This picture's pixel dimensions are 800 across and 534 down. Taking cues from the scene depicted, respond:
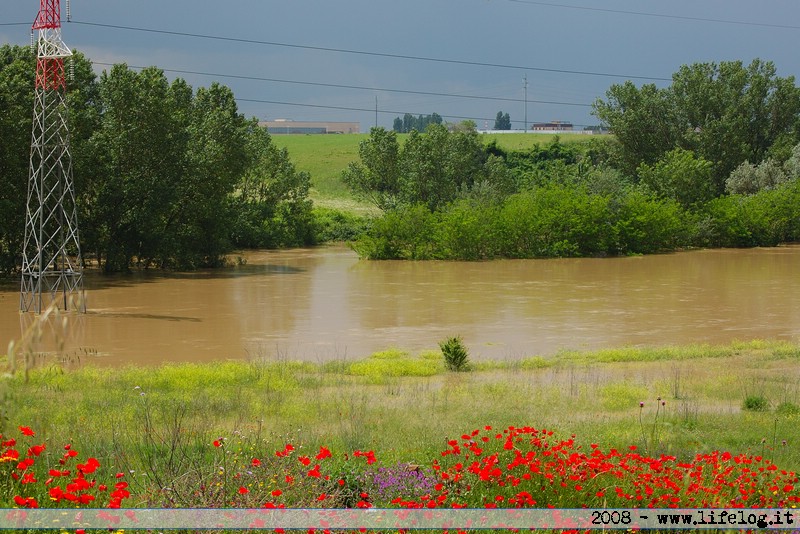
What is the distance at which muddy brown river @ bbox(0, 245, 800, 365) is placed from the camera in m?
22.8

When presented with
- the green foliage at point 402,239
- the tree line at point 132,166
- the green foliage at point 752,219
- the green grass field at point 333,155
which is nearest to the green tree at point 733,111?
the green foliage at point 752,219

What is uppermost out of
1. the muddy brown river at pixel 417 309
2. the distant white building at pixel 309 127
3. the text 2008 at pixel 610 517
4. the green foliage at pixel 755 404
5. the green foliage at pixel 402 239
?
the distant white building at pixel 309 127

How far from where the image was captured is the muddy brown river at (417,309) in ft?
74.8

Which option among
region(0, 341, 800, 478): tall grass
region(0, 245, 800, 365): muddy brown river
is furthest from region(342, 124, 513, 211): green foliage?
region(0, 341, 800, 478): tall grass

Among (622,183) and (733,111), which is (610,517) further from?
(733,111)

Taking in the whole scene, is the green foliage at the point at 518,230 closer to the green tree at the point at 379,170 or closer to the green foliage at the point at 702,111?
the green tree at the point at 379,170

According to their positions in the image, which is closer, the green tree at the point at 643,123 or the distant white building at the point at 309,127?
the green tree at the point at 643,123

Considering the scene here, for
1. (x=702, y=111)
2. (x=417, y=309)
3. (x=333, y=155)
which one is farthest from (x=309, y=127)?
(x=417, y=309)

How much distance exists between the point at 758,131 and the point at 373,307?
5774 cm

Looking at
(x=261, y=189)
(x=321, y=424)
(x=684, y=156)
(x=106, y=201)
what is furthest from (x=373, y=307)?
(x=684, y=156)

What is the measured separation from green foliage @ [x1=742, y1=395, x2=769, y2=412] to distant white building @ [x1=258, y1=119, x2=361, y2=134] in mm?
153093

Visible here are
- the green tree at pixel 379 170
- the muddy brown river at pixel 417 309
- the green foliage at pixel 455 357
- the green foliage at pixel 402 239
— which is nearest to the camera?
the green foliage at pixel 455 357

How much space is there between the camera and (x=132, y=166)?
4056cm

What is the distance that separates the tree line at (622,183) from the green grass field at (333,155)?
8.60 meters
